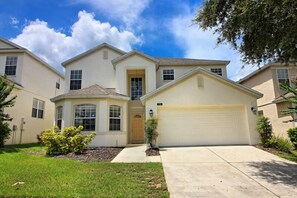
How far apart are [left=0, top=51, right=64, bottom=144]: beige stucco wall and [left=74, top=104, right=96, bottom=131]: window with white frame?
6.11 meters

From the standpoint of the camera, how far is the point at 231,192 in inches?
205

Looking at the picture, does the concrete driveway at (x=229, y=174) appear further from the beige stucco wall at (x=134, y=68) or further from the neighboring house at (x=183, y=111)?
the beige stucco wall at (x=134, y=68)

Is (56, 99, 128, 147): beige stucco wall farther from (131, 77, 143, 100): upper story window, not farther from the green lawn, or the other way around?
the green lawn

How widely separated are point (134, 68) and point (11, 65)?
10.9 m

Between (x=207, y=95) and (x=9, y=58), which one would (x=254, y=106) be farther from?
(x=9, y=58)

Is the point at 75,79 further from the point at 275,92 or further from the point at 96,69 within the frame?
the point at 275,92

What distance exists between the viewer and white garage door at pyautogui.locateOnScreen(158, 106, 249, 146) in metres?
13.0

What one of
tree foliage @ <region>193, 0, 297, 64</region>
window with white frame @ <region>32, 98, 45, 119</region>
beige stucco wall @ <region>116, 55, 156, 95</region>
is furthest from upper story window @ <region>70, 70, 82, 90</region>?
tree foliage @ <region>193, 0, 297, 64</region>

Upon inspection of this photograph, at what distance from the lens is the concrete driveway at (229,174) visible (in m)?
5.29

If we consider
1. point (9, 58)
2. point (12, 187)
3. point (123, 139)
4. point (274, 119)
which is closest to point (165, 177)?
point (12, 187)

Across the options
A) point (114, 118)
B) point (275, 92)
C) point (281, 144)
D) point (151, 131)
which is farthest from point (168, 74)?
point (281, 144)

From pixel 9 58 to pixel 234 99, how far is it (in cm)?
1902

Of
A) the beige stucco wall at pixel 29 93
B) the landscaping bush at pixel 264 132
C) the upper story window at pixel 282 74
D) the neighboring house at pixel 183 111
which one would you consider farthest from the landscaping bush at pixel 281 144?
the beige stucco wall at pixel 29 93

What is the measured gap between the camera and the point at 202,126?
13188mm
